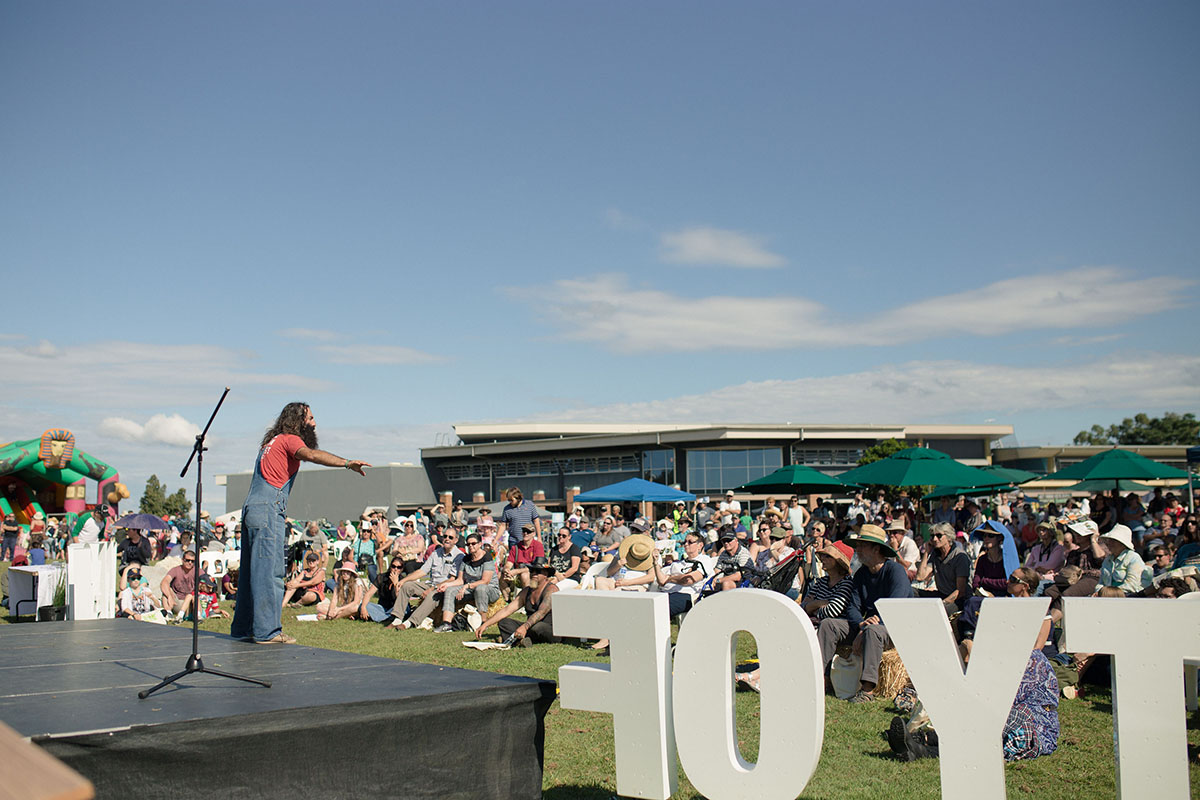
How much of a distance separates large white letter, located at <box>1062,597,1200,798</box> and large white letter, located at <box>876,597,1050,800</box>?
0.72 feet

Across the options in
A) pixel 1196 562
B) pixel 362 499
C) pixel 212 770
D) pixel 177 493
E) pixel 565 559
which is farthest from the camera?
pixel 177 493

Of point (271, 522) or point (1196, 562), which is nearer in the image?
point (271, 522)

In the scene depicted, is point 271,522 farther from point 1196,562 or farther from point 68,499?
point 68,499

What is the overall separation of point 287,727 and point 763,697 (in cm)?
191

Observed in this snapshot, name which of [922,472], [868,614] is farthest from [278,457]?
[922,472]

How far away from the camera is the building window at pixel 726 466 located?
4566cm

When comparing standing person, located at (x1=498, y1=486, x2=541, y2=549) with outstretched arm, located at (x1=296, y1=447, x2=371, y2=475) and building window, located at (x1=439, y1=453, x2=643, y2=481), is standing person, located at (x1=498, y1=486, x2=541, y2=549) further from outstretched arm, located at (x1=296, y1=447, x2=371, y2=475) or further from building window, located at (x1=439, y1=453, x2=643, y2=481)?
building window, located at (x1=439, y1=453, x2=643, y2=481)

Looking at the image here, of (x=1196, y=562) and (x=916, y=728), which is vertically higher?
(x=1196, y=562)

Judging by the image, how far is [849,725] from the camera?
618cm

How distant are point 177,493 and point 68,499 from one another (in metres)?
31.8

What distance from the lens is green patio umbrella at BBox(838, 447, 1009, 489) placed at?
13.9 m

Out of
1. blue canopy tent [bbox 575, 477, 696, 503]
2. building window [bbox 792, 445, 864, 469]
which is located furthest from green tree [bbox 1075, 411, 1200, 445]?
blue canopy tent [bbox 575, 477, 696, 503]

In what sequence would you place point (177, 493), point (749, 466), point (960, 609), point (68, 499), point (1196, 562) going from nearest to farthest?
1. point (1196, 562)
2. point (960, 609)
3. point (68, 499)
4. point (749, 466)
5. point (177, 493)

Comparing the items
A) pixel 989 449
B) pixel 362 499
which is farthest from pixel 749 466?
pixel 362 499
